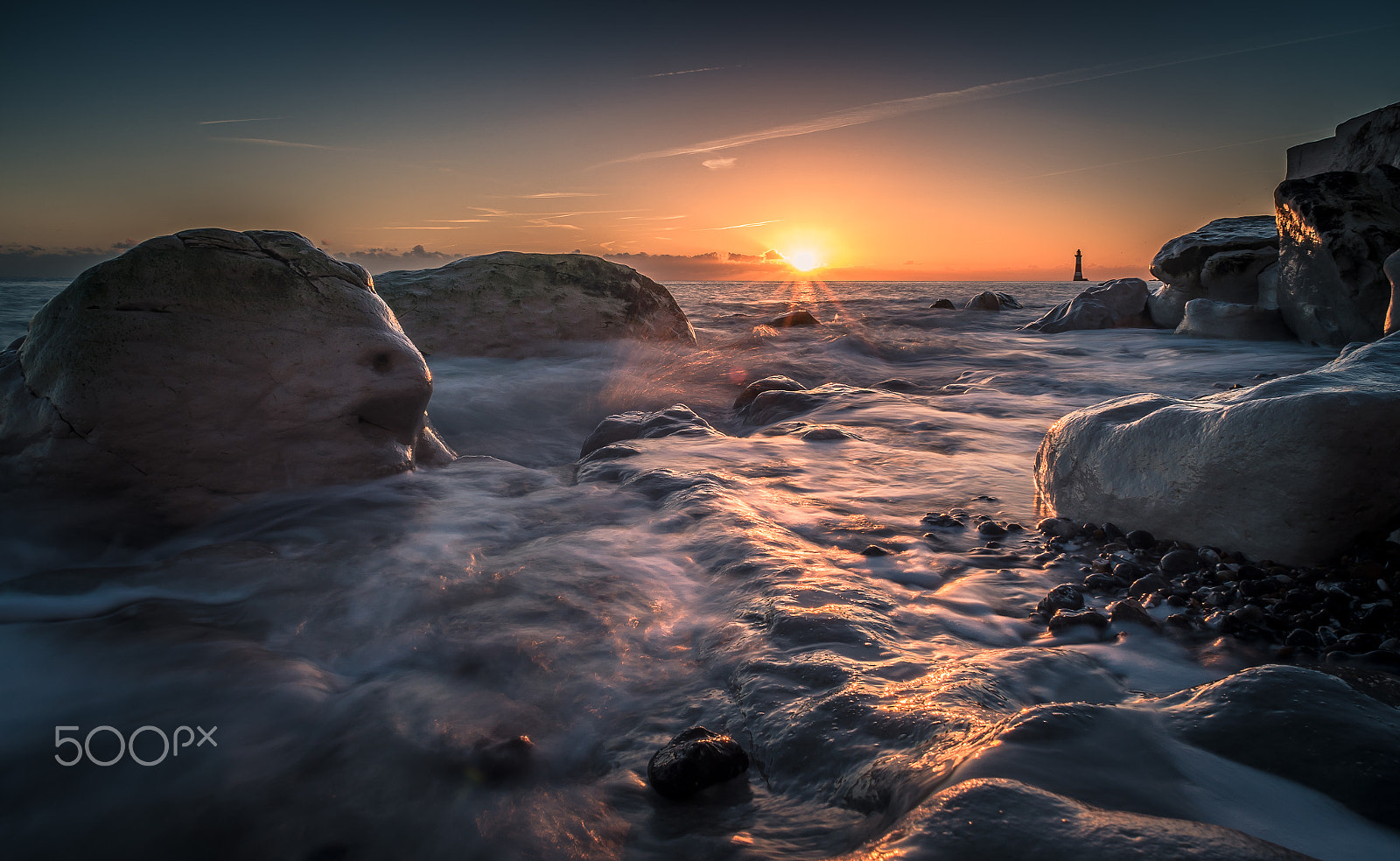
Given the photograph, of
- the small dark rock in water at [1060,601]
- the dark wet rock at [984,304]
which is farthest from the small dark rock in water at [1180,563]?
the dark wet rock at [984,304]

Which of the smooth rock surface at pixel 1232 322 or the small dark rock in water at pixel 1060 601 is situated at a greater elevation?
the smooth rock surface at pixel 1232 322

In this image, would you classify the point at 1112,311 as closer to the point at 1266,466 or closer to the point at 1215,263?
the point at 1215,263

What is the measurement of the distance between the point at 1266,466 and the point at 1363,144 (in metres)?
11.6

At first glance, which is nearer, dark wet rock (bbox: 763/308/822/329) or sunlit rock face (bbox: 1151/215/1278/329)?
sunlit rock face (bbox: 1151/215/1278/329)

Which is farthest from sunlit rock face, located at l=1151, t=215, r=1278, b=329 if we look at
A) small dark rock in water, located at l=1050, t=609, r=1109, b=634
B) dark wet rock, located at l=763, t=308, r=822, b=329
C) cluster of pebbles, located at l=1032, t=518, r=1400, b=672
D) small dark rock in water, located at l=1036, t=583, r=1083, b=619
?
small dark rock in water, located at l=1050, t=609, r=1109, b=634

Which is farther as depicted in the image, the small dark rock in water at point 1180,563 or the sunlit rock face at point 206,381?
the sunlit rock face at point 206,381

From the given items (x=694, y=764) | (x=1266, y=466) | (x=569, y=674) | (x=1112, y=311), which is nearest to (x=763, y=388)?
(x=1266, y=466)

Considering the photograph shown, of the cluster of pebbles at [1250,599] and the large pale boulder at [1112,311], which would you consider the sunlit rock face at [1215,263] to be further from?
the cluster of pebbles at [1250,599]

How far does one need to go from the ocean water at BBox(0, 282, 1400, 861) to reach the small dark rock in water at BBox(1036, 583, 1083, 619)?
2.5 inches

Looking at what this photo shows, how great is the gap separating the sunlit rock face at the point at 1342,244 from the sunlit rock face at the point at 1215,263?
9.56ft

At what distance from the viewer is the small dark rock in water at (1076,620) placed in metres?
2.30

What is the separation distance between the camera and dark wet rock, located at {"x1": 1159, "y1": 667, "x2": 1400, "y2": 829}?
4.37 ft

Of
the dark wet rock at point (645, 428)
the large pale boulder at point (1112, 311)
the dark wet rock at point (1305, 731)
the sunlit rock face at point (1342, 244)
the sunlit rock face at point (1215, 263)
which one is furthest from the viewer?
the large pale boulder at point (1112, 311)

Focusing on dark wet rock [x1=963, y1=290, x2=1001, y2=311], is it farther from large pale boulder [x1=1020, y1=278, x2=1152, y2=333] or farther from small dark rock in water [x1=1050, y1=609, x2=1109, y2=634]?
small dark rock in water [x1=1050, y1=609, x2=1109, y2=634]
